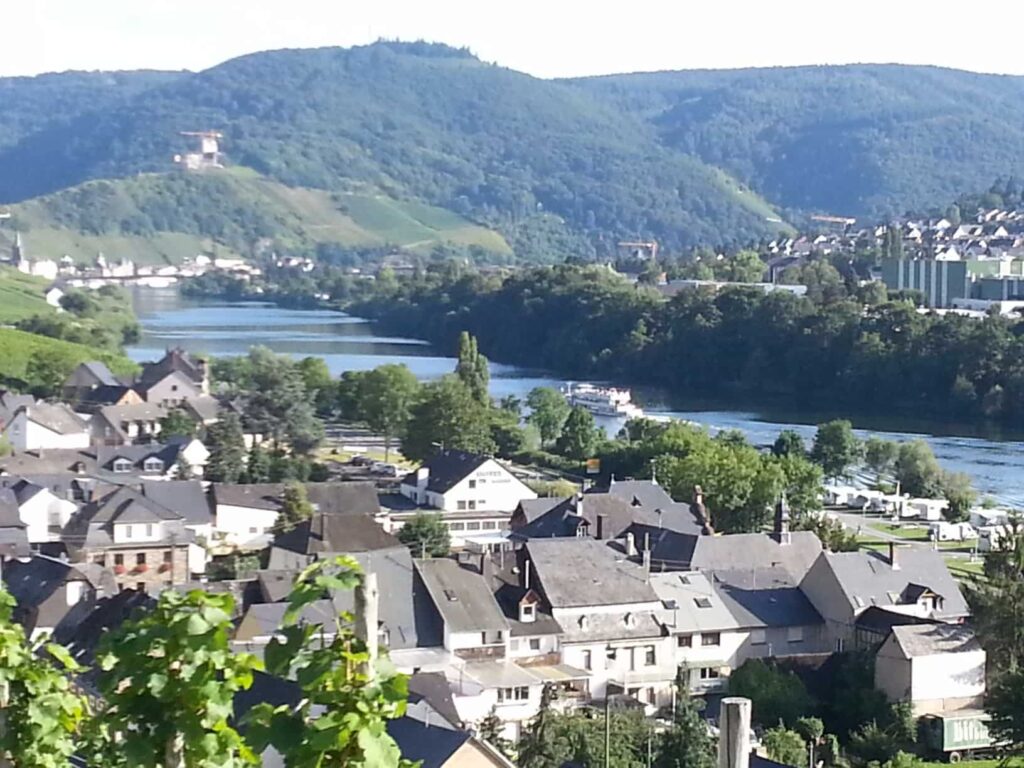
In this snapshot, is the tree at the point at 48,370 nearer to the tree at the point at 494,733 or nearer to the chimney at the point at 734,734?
the tree at the point at 494,733

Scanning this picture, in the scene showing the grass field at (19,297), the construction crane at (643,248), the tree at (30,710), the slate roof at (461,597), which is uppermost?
the tree at (30,710)

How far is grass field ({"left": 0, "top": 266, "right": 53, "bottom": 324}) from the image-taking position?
52.9m

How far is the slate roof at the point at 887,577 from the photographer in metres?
16.0

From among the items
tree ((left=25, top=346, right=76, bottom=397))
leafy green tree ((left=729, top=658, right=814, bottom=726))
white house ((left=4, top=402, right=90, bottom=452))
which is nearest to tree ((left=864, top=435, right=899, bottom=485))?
white house ((left=4, top=402, right=90, bottom=452))

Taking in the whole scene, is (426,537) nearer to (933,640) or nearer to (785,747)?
(933,640)

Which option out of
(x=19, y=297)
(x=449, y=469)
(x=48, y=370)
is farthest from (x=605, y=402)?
(x=19, y=297)

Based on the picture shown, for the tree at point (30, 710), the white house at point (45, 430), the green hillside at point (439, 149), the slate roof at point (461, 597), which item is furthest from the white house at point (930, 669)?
the green hillside at point (439, 149)

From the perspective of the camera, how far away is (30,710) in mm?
2949

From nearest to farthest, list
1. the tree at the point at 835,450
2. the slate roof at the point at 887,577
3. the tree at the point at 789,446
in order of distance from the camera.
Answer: the slate roof at the point at 887,577 → the tree at the point at 789,446 → the tree at the point at 835,450

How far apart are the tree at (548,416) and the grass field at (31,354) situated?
29.6 feet

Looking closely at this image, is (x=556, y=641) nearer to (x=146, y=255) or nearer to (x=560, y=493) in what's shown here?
(x=560, y=493)

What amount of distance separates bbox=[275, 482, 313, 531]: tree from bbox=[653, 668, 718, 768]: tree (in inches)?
378

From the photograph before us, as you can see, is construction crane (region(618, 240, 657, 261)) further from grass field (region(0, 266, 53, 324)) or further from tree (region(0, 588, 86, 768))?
tree (region(0, 588, 86, 768))

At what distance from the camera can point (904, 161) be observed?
160 m
